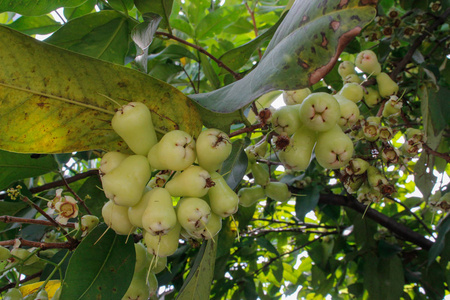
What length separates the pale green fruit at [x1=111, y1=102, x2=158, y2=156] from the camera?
34.5 inches

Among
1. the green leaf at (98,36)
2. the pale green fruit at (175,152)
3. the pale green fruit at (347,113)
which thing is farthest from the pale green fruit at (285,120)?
the green leaf at (98,36)

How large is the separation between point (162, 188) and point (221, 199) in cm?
14

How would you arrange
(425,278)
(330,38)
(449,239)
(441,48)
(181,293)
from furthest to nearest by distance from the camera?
1. (425,278)
2. (441,48)
3. (449,239)
4. (181,293)
5. (330,38)

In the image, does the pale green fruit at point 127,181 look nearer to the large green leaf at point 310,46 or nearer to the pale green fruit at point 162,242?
the pale green fruit at point 162,242

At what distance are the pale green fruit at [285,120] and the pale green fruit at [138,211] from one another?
0.38m

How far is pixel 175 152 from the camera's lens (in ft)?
2.82

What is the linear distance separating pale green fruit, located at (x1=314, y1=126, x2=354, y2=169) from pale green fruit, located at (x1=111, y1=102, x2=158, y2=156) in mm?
463

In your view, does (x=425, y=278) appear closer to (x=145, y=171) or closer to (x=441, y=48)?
(x=441, y=48)

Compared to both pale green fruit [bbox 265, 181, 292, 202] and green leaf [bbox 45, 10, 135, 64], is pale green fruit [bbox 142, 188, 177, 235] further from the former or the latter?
green leaf [bbox 45, 10, 135, 64]

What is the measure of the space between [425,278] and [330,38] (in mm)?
2053

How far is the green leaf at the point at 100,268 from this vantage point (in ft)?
3.24

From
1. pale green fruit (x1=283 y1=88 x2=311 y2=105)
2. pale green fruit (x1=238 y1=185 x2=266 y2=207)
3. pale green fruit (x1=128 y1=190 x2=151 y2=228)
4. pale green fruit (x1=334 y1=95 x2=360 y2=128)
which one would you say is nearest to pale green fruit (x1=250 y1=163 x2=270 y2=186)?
pale green fruit (x1=238 y1=185 x2=266 y2=207)

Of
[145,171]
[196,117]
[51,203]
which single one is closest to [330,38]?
[196,117]

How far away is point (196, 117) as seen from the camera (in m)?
1.00
